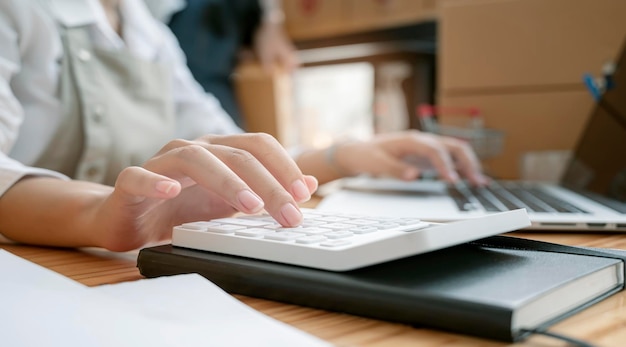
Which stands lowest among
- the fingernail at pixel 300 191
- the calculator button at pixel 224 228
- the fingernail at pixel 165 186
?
the calculator button at pixel 224 228

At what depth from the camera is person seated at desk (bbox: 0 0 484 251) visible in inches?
17.9

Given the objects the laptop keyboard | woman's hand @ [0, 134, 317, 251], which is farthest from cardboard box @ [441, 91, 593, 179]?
woman's hand @ [0, 134, 317, 251]

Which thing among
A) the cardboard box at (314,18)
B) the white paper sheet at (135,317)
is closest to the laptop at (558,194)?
the white paper sheet at (135,317)

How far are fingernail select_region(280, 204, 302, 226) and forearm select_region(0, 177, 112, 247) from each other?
0.17 m

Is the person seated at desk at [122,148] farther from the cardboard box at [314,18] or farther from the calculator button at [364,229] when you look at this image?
the cardboard box at [314,18]

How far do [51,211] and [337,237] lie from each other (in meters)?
0.29

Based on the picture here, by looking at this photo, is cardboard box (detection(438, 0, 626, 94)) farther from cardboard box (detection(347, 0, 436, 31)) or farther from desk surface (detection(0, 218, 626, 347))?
desk surface (detection(0, 218, 626, 347))

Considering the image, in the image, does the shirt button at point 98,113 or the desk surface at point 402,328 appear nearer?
the desk surface at point 402,328

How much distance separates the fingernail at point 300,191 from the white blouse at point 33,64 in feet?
0.84

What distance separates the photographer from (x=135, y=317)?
12.0 inches

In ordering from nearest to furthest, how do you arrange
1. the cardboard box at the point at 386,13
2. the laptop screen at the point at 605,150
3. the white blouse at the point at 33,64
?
the white blouse at the point at 33,64
the laptop screen at the point at 605,150
the cardboard box at the point at 386,13

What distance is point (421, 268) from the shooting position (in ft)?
1.13

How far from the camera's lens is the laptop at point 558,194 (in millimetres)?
614

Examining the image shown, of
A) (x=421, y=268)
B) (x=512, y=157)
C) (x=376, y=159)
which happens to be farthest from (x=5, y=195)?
(x=512, y=157)
